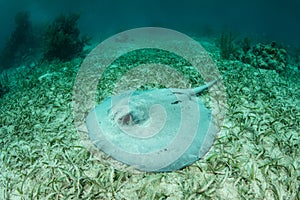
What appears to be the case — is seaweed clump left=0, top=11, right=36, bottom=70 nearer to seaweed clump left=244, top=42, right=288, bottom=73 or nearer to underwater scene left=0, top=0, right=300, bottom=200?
underwater scene left=0, top=0, right=300, bottom=200

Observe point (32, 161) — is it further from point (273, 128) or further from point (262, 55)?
point (262, 55)

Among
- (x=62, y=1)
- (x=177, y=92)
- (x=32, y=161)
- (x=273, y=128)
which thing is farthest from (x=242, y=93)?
(x=62, y=1)

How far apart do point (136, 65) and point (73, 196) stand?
5657 millimetres

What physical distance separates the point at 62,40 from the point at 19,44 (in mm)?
7288

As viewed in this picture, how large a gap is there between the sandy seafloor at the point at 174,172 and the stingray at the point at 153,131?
294mm

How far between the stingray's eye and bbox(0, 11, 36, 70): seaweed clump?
14518 millimetres

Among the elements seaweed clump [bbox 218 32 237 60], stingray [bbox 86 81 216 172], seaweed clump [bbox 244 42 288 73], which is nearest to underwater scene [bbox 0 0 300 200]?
stingray [bbox 86 81 216 172]

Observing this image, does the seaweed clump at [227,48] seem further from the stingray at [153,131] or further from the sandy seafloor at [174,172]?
the stingray at [153,131]

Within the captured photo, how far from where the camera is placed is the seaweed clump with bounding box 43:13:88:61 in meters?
10.2

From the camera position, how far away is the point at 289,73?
7.66 m

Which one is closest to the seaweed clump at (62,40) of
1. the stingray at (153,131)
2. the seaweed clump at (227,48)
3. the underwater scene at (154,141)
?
the underwater scene at (154,141)

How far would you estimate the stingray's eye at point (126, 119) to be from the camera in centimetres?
271

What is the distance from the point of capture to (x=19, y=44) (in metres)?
15.4

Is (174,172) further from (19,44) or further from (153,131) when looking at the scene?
(19,44)
